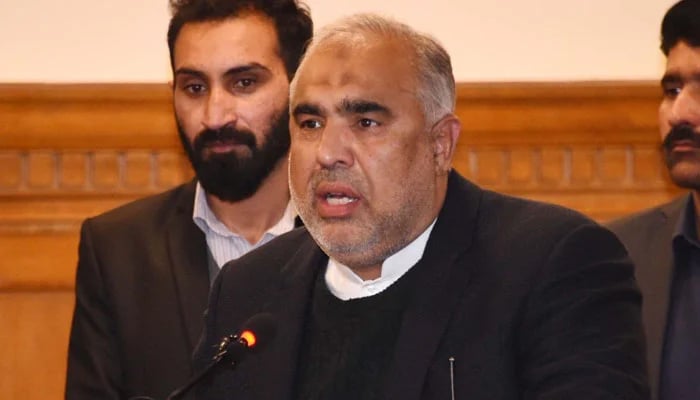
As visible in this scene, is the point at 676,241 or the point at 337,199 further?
the point at 676,241

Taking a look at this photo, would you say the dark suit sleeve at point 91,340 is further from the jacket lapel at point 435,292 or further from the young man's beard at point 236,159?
the jacket lapel at point 435,292

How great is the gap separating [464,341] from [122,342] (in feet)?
4.00

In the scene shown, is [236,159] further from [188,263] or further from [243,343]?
[243,343]

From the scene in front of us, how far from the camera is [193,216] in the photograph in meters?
3.58

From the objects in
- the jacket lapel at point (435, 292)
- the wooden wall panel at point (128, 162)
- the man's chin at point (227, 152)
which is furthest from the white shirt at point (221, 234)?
the jacket lapel at point (435, 292)

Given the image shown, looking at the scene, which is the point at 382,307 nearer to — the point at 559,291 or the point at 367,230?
the point at 367,230

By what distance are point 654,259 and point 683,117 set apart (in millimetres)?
348

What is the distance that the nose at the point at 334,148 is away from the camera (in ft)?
8.45

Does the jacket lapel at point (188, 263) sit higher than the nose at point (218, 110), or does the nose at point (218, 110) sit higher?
the nose at point (218, 110)

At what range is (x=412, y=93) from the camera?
2645mm

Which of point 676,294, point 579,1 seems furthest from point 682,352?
point 579,1

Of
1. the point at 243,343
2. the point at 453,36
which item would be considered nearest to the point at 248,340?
the point at 243,343

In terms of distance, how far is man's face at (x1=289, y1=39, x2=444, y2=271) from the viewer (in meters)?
2.59

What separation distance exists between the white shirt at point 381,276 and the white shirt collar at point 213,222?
81cm
